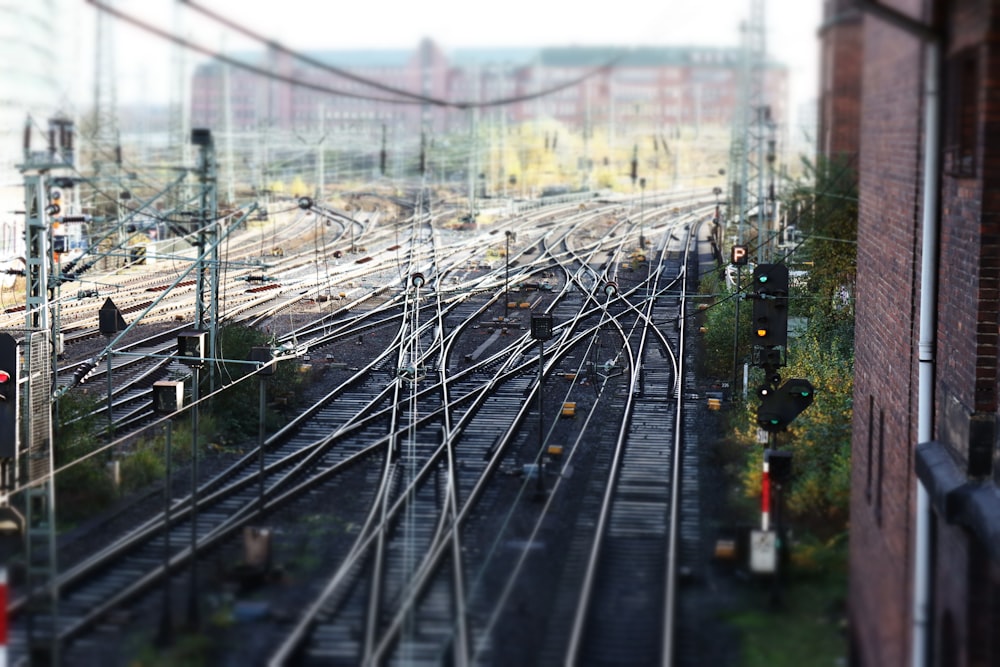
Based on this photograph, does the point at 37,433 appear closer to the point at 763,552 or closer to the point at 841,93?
the point at 763,552

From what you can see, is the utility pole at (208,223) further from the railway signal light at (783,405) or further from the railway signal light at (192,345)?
the railway signal light at (783,405)

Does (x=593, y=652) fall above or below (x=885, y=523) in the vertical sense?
below

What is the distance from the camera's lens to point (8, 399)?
13.5 m

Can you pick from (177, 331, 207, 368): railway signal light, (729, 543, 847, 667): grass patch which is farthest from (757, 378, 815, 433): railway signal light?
(177, 331, 207, 368): railway signal light

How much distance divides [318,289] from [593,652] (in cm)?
1907

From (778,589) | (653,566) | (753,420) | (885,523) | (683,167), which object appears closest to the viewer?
(885,523)

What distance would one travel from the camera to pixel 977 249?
23.4 ft

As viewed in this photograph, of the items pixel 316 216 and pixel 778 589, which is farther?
pixel 316 216

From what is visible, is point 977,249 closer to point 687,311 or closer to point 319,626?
point 319,626

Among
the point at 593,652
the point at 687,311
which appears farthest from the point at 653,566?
the point at 687,311

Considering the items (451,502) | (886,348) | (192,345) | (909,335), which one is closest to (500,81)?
(192,345)

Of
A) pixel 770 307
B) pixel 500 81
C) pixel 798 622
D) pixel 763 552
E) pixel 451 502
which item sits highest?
pixel 500 81

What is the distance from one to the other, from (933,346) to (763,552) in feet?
12.9

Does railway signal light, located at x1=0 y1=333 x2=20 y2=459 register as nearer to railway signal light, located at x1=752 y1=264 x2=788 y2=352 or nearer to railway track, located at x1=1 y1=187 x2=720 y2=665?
railway track, located at x1=1 y1=187 x2=720 y2=665
